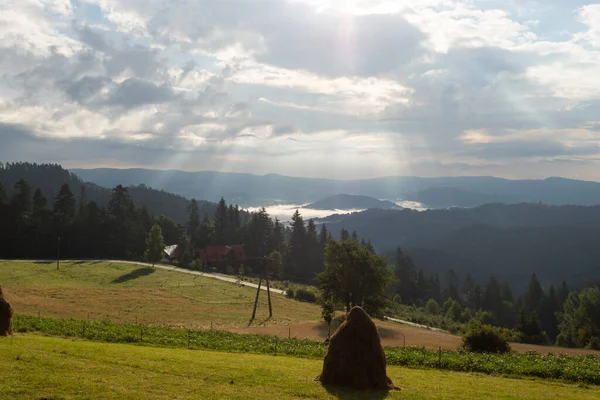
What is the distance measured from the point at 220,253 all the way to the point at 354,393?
309ft

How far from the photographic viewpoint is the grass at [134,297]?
46812mm

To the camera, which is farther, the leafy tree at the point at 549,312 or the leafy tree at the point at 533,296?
the leafy tree at the point at 533,296

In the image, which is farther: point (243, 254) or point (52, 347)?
point (243, 254)

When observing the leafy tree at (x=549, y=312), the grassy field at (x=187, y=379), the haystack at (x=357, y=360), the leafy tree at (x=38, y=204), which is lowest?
the leafy tree at (x=549, y=312)

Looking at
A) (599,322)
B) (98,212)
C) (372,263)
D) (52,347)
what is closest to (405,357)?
(52,347)

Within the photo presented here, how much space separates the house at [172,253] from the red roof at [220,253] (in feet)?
A: 20.9

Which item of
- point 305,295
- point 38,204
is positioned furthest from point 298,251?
point 38,204

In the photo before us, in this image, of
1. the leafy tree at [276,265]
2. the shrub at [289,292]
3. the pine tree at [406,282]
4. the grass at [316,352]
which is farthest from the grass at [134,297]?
the pine tree at [406,282]

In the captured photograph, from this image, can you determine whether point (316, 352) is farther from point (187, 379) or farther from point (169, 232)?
point (169, 232)

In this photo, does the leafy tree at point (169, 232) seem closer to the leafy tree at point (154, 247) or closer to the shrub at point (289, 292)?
the leafy tree at point (154, 247)

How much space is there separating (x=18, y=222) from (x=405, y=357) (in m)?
101

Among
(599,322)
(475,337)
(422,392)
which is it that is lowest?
(599,322)

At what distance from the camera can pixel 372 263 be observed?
53812 mm

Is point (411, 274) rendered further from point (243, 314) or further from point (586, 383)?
point (586, 383)
